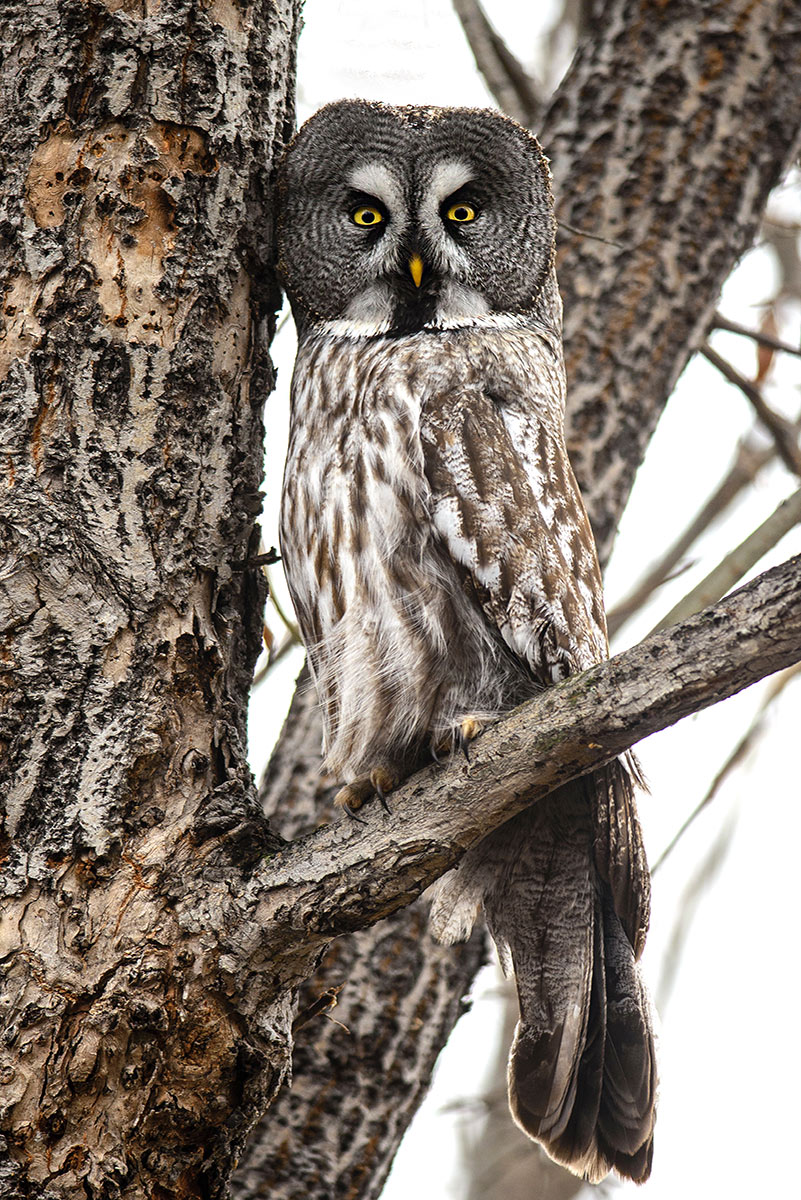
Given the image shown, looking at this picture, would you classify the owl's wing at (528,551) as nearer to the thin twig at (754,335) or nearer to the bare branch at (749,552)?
the bare branch at (749,552)

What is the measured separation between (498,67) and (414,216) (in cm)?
136

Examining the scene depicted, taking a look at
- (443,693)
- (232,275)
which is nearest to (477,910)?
(443,693)

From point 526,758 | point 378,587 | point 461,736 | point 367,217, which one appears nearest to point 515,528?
point 378,587

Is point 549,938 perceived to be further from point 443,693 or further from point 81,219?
point 81,219

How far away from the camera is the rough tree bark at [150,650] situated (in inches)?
77.5

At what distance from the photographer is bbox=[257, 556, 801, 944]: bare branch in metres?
1.75

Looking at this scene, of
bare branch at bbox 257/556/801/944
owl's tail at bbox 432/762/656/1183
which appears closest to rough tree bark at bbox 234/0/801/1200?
owl's tail at bbox 432/762/656/1183

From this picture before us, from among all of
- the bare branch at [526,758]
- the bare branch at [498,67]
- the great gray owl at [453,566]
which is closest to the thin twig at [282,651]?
the great gray owl at [453,566]

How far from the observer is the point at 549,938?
283cm

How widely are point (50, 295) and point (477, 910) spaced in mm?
1643

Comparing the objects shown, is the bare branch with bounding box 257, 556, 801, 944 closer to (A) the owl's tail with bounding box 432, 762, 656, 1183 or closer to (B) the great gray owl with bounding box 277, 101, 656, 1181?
(B) the great gray owl with bounding box 277, 101, 656, 1181

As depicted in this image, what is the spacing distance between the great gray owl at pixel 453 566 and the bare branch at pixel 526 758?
0.42 meters

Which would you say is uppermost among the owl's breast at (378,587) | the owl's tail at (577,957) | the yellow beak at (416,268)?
the yellow beak at (416,268)

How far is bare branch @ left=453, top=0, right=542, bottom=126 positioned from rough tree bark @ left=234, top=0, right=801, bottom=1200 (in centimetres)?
24
